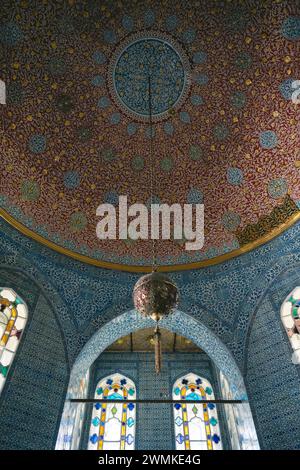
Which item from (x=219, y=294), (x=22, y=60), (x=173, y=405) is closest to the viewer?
(x=22, y=60)

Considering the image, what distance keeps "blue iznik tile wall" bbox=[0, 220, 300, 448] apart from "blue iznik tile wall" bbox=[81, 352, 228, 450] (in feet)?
6.51

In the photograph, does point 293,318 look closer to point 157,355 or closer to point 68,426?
point 157,355

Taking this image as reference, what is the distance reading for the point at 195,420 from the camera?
7.20 m

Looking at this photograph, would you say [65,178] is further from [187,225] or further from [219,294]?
[219,294]

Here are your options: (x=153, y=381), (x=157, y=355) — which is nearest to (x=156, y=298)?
(x=157, y=355)

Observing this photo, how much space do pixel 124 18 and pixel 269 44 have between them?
86.6 inches

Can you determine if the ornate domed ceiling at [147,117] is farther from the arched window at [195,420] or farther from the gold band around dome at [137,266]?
the arched window at [195,420]

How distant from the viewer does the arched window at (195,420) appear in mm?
6871

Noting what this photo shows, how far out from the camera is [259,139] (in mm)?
6238

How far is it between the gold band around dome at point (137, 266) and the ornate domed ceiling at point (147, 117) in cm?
4

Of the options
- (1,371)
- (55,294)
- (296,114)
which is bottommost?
(1,371)

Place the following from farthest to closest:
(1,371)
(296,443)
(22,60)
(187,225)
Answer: (187,225)
(22,60)
(1,371)
(296,443)

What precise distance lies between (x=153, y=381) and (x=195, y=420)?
1104 mm
